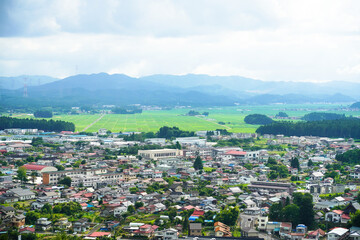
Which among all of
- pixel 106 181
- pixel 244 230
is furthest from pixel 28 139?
pixel 244 230

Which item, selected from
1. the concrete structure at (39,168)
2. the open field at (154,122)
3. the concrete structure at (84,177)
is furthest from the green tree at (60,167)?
the open field at (154,122)

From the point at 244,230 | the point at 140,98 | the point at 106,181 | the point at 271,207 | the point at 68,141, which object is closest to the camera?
the point at 244,230

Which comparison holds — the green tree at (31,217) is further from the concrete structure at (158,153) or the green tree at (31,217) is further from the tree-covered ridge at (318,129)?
the tree-covered ridge at (318,129)

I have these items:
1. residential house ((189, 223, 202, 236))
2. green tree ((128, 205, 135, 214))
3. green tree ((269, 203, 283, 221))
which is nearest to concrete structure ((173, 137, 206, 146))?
green tree ((128, 205, 135, 214))

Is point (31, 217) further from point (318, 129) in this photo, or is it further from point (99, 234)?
point (318, 129)

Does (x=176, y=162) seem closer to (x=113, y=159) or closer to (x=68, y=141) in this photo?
(x=113, y=159)

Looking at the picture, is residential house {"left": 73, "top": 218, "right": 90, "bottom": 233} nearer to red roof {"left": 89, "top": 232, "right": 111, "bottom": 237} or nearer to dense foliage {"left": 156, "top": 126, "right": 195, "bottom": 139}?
red roof {"left": 89, "top": 232, "right": 111, "bottom": 237}
